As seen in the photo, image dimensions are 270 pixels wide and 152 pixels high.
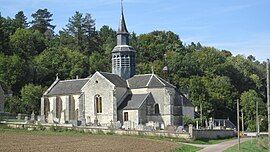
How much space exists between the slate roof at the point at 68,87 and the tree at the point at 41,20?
191ft

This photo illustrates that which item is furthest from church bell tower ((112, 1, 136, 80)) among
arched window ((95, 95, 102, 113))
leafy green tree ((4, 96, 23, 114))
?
leafy green tree ((4, 96, 23, 114))

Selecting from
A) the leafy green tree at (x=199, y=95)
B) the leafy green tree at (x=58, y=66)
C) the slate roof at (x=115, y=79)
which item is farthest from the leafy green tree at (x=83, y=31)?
the slate roof at (x=115, y=79)

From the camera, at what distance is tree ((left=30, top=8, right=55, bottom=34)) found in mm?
131750

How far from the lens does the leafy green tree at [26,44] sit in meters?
102

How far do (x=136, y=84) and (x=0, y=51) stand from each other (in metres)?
40.2

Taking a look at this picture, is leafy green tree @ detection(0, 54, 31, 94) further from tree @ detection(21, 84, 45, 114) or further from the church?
the church

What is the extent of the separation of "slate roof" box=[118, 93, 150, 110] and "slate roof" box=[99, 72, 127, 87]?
2033 millimetres

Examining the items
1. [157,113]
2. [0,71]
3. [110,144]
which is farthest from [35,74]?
[110,144]

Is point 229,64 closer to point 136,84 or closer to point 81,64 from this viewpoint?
point 81,64

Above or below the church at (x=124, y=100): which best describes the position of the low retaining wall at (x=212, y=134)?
below

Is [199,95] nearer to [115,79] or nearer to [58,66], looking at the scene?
[115,79]

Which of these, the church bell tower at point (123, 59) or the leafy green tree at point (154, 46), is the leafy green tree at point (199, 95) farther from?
the leafy green tree at point (154, 46)

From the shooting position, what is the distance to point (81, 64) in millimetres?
97625

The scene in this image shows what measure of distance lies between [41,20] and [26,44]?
30.8 metres
